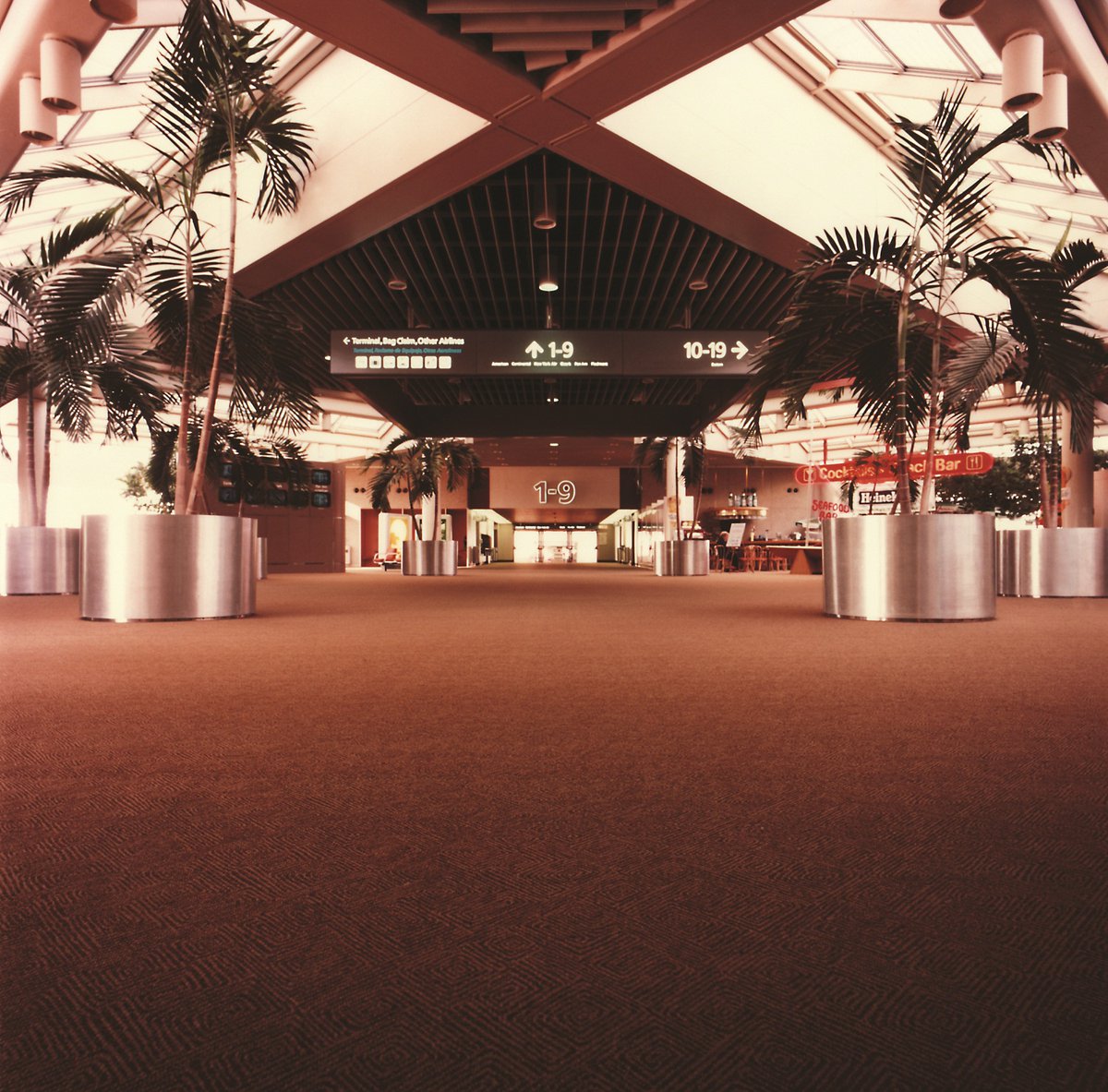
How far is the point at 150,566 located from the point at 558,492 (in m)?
26.5

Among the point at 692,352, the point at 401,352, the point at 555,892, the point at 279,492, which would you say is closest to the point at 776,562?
the point at 279,492

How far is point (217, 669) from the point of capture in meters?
3.04

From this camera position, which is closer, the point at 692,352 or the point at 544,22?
the point at 544,22

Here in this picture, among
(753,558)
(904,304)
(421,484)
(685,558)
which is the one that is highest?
(904,304)

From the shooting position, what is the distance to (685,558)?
1566cm

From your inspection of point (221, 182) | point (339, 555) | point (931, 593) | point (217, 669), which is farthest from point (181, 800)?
point (339, 555)

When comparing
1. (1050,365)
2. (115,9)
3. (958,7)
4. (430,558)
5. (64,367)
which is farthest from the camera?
(430,558)

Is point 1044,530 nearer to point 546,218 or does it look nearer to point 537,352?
point 546,218

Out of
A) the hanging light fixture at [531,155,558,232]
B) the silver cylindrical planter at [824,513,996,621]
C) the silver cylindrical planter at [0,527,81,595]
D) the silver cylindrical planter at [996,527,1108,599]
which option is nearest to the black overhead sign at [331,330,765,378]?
the hanging light fixture at [531,155,558,232]

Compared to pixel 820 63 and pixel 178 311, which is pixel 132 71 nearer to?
pixel 178 311

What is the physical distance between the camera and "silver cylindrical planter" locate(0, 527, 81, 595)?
27.8 ft

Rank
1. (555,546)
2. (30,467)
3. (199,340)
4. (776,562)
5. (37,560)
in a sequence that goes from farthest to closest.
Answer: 1. (555,546)
2. (776,562)
3. (30,467)
4. (37,560)
5. (199,340)

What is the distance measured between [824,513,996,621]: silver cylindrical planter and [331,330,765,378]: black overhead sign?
17.2 ft

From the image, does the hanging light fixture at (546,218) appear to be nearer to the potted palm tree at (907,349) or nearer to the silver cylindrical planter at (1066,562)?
the potted palm tree at (907,349)
